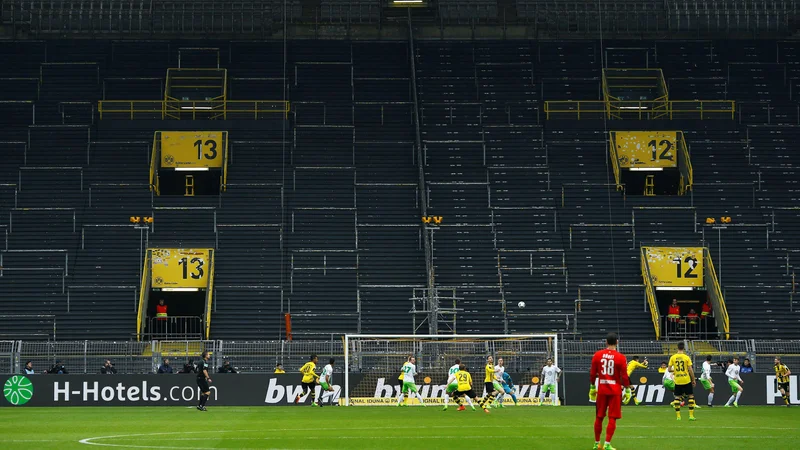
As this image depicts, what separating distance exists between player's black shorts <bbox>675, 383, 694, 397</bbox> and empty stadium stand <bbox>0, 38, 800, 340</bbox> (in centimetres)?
1416

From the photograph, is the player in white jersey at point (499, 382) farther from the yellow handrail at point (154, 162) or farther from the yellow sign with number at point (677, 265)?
the yellow handrail at point (154, 162)

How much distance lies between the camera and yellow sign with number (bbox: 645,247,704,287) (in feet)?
165

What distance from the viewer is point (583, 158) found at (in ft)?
180

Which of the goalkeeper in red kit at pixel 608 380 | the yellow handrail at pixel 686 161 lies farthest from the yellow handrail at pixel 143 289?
the goalkeeper in red kit at pixel 608 380

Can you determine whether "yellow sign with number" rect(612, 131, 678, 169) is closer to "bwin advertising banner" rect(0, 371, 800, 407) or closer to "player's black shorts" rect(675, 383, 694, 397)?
"bwin advertising banner" rect(0, 371, 800, 407)

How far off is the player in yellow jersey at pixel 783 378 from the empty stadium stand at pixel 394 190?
691 centimetres

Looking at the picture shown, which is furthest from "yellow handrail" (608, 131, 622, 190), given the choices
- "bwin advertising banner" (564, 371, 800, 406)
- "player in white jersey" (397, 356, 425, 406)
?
"player in white jersey" (397, 356, 425, 406)

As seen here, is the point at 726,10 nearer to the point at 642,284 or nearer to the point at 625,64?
the point at 625,64

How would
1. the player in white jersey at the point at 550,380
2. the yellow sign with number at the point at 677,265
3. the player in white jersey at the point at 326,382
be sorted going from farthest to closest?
the yellow sign with number at the point at 677,265 → the player in white jersey at the point at 550,380 → the player in white jersey at the point at 326,382

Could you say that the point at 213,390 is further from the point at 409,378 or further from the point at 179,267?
the point at 179,267

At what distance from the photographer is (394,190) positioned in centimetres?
5350

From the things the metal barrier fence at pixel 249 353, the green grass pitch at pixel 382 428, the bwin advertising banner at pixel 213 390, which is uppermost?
the metal barrier fence at pixel 249 353

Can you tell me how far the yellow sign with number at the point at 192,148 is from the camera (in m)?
54.5

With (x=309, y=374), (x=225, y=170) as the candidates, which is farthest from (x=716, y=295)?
(x=225, y=170)
